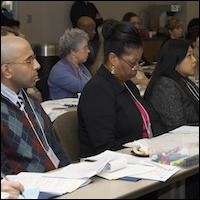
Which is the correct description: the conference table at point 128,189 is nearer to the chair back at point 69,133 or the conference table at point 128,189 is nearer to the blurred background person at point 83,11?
the chair back at point 69,133

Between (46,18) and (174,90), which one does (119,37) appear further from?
(46,18)

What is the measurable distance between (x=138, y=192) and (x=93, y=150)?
0.83 meters

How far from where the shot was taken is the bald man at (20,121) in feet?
6.52

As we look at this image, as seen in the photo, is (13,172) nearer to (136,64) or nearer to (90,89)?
(90,89)

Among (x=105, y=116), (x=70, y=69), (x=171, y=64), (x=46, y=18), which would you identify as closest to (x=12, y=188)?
(x=105, y=116)

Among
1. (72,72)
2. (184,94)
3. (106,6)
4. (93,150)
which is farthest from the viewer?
(106,6)

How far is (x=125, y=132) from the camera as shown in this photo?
2527 mm

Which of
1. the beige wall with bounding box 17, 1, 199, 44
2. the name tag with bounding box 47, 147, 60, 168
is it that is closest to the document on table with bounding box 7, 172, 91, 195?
the name tag with bounding box 47, 147, 60, 168

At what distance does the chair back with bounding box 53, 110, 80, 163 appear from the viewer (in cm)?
248

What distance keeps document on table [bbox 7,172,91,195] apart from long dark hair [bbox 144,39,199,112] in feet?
4.47

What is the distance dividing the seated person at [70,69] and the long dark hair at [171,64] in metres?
1.24

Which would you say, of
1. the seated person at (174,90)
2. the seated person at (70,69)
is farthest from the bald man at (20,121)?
the seated person at (70,69)

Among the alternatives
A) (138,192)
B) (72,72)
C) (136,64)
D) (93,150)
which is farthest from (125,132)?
(72,72)

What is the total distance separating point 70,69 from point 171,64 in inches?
59.2
